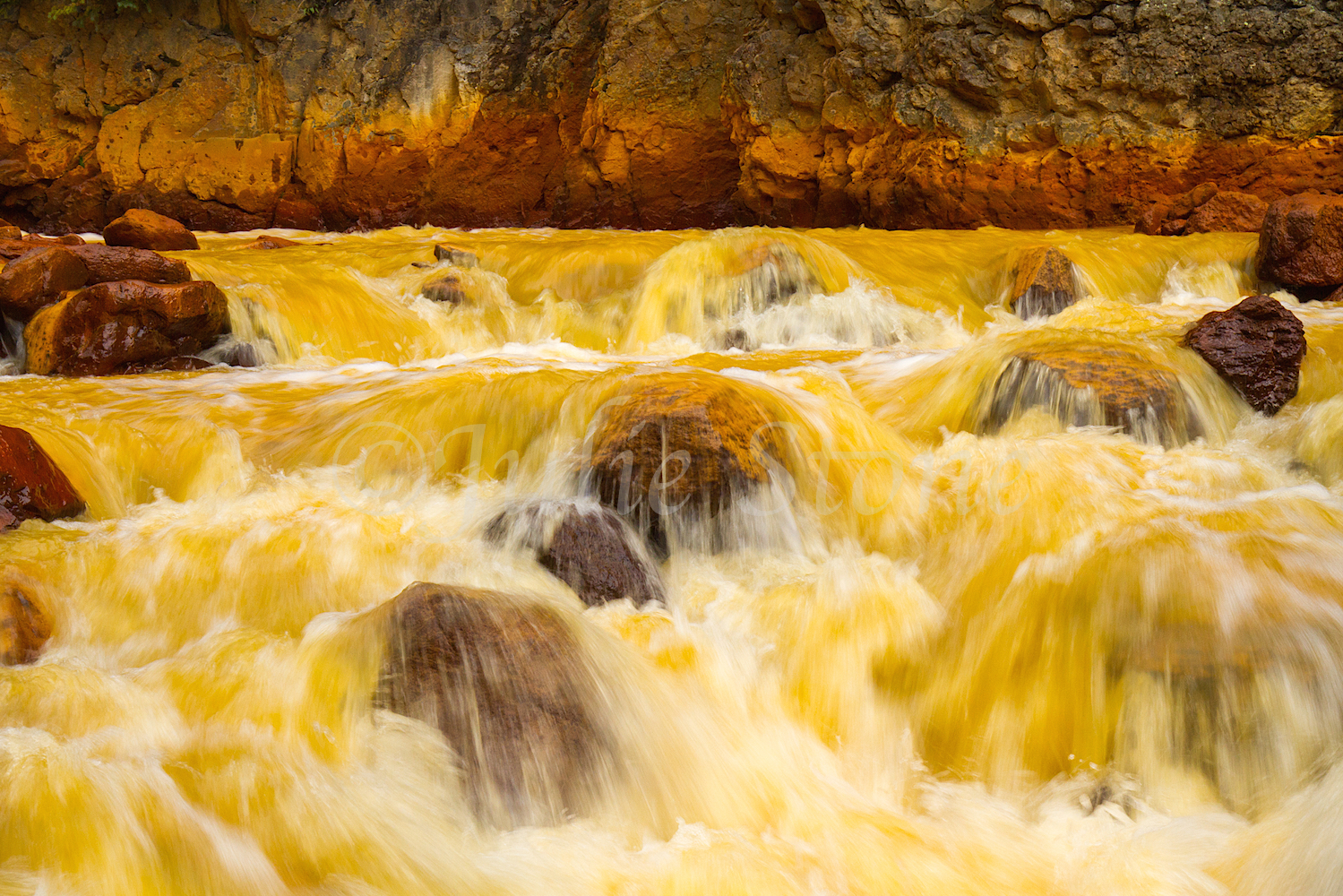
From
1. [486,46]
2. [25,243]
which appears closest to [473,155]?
[486,46]

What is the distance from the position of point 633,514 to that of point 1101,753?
171cm

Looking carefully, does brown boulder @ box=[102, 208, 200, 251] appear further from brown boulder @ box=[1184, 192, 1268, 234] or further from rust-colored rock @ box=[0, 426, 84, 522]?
brown boulder @ box=[1184, 192, 1268, 234]

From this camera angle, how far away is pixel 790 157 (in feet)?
31.8

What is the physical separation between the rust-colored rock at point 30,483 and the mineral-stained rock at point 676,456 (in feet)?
6.37

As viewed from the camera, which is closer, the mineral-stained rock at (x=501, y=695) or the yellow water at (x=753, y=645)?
the yellow water at (x=753, y=645)

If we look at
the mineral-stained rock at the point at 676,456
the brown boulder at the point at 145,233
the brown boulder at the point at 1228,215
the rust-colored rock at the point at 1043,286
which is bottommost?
the mineral-stained rock at the point at 676,456

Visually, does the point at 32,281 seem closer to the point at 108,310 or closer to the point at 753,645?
the point at 108,310

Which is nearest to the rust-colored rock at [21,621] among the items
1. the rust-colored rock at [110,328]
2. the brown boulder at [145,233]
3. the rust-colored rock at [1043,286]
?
the rust-colored rock at [110,328]

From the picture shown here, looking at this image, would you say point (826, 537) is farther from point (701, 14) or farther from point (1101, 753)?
point (701, 14)

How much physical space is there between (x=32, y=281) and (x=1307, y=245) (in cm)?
787

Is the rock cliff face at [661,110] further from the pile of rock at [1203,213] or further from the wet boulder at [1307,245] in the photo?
the wet boulder at [1307,245]

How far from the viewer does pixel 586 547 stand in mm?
3254

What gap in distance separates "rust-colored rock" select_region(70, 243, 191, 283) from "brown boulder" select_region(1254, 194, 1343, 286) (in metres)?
7.15

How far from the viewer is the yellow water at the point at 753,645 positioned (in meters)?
2.06
